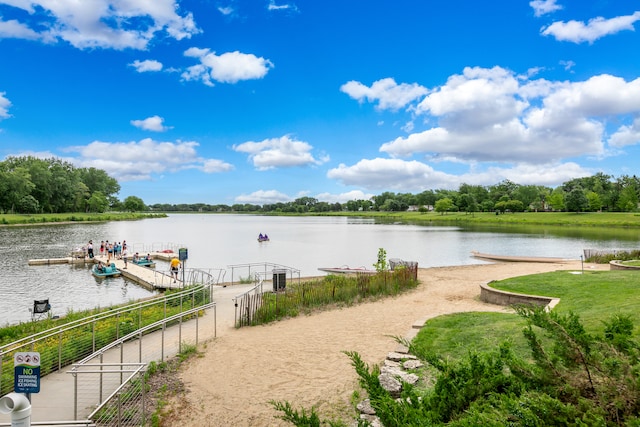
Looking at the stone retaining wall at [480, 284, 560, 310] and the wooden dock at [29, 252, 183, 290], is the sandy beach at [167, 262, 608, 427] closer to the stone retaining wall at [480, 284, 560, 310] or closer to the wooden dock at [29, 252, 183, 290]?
the stone retaining wall at [480, 284, 560, 310]

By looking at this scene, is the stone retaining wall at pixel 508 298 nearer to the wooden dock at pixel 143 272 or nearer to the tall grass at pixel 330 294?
the tall grass at pixel 330 294

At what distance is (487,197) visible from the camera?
154 m

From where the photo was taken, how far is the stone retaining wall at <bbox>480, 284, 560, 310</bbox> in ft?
47.9

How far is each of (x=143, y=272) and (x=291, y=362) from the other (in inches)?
981

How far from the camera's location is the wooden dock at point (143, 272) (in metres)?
26.7

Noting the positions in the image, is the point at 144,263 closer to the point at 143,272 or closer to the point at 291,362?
the point at 143,272

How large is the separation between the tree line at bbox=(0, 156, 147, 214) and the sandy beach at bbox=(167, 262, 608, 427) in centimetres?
11177

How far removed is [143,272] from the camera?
31906 mm

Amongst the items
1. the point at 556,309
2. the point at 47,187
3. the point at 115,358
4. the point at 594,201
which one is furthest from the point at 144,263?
the point at 594,201

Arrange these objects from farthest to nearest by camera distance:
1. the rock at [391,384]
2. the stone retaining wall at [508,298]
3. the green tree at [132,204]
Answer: the green tree at [132,204]
the stone retaining wall at [508,298]
the rock at [391,384]

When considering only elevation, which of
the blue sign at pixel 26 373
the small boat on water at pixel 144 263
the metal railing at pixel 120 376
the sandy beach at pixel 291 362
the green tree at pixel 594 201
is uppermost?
the green tree at pixel 594 201

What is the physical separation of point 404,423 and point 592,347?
2.47m

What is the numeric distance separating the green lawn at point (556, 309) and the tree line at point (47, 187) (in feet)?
381

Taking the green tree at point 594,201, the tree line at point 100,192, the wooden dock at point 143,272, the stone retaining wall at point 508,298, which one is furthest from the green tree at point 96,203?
the green tree at point 594,201
